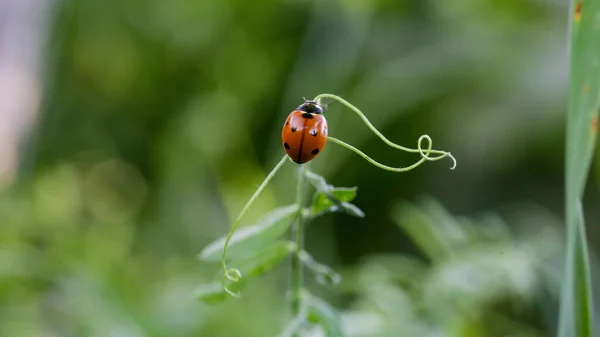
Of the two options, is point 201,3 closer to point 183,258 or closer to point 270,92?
point 270,92

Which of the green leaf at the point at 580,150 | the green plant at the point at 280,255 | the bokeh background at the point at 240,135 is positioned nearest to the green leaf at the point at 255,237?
the green plant at the point at 280,255

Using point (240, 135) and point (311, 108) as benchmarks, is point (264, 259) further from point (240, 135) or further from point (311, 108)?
point (240, 135)

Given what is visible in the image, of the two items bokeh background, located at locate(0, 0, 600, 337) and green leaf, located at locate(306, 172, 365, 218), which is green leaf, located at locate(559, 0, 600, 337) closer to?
green leaf, located at locate(306, 172, 365, 218)

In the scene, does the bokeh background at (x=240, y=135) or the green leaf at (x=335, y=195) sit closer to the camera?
the green leaf at (x=335, y=195)

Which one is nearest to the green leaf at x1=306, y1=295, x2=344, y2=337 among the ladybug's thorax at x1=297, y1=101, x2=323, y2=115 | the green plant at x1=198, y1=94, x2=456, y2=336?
the green plant at x1=198, y1=94, x2=456, y2=336

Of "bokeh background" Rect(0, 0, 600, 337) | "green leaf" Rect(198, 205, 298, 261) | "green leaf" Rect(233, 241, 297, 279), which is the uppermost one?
"green leaf" Rect(198, 205, 298, 261)

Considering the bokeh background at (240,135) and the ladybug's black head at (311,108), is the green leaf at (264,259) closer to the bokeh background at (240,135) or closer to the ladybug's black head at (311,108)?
the ladybug's black head at (311,108)
